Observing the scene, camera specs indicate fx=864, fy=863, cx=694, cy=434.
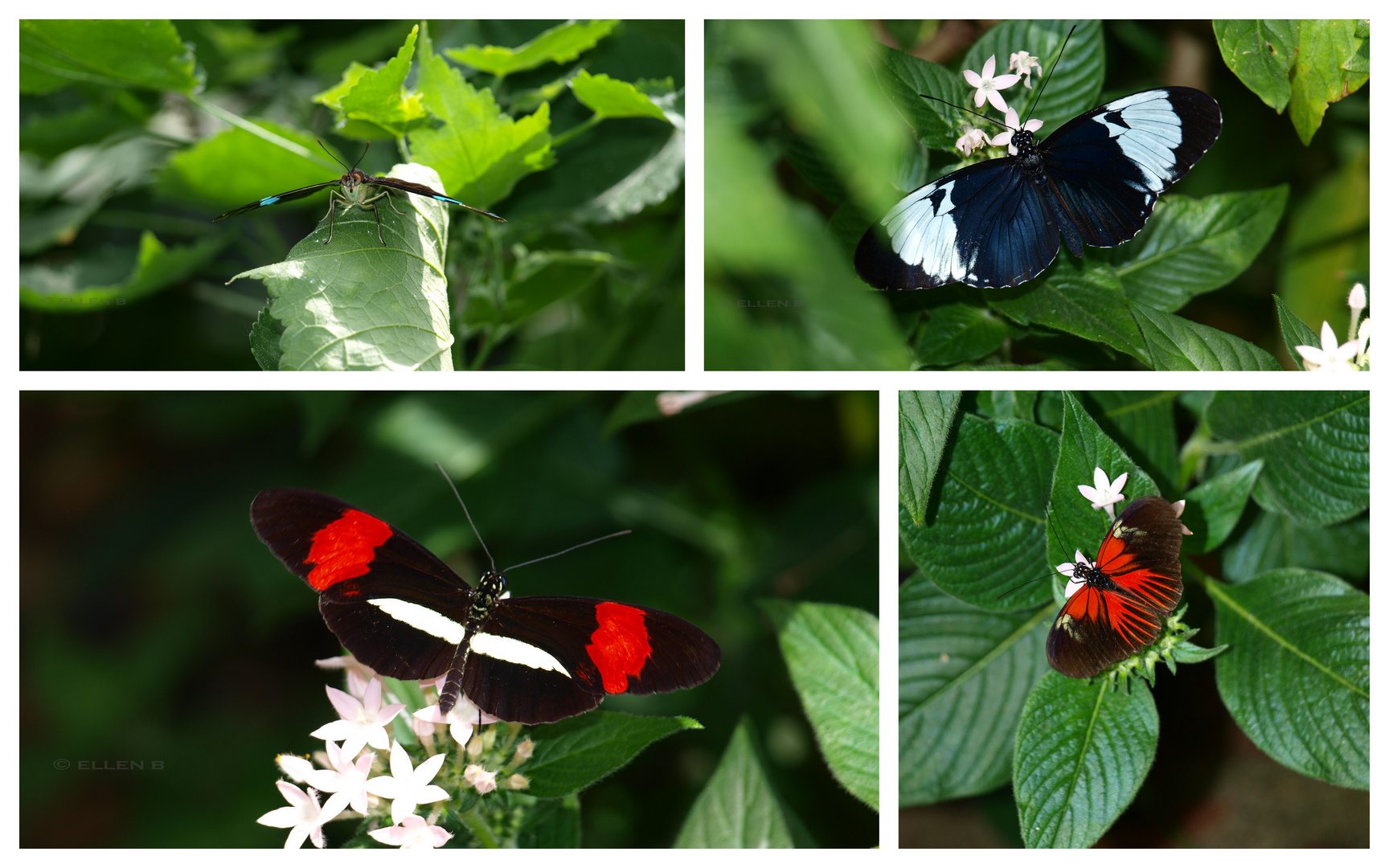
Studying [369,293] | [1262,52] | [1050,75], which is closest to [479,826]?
[369,293]

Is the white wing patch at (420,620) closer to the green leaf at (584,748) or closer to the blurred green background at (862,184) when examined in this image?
the green leaf at (584,748)

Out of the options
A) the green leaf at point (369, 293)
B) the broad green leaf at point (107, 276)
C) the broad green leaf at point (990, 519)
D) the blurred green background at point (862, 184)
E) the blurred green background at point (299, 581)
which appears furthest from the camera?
the blurred green background at point (299, 581)

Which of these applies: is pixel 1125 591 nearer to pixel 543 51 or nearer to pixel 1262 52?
pixel 1262 52

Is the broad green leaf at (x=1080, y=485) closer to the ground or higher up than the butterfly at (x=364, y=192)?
closer to the ground

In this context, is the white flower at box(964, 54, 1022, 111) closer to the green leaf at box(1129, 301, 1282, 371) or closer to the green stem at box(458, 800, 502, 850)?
the green leaf at box(1129, 301, 1282, 371)

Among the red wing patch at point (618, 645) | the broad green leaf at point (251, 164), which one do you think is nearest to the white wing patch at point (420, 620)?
the red wing patch at point (618, 645)

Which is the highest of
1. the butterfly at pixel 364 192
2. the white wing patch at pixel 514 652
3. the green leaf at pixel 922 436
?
the butterfly at pixel 364 192
